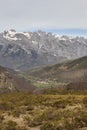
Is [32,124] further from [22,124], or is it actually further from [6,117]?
[6,117]

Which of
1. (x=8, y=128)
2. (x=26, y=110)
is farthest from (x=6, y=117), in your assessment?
(x=8, y=128)

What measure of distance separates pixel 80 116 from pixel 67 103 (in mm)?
12912

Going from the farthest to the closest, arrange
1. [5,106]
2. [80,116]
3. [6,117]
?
[5,106] < [6,117] < [80,116]

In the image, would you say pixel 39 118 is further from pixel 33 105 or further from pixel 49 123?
pixel 33 105

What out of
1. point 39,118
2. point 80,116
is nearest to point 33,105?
point 39,118

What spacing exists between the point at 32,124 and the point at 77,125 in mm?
4883

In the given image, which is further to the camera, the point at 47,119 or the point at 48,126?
the point at 47,119

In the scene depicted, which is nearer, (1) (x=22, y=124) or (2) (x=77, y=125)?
(2) (x=77, y=125)

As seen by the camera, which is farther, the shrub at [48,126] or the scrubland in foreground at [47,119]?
the scrubland in foreground at [47,119]

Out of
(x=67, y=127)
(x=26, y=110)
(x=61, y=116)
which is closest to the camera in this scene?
(x=67, y=127)

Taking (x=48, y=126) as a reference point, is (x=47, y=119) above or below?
below

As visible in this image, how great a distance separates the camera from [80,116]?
105 ft

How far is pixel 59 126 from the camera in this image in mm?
29250

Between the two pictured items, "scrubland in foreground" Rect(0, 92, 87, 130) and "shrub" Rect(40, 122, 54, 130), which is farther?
"scrubland in foreground" Rect(0, 92, 87, 130)
